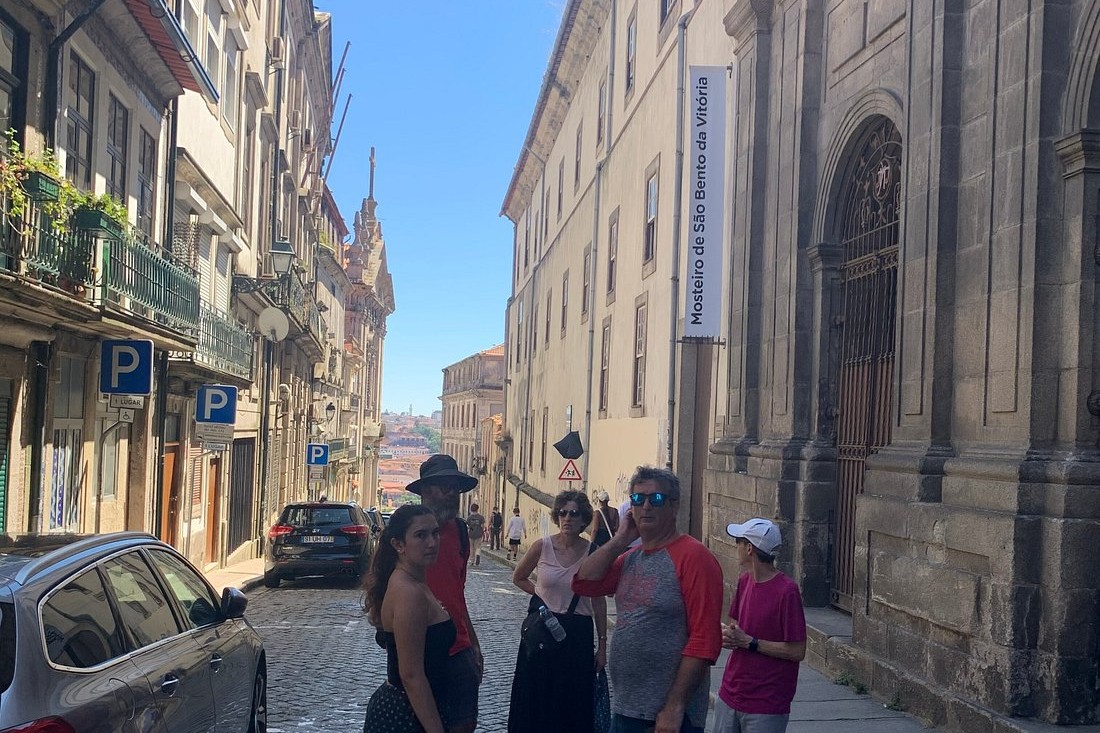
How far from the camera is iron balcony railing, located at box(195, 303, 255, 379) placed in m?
18.3

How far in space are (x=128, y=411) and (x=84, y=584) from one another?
10.4 meters

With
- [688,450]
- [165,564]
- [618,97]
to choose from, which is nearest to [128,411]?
[688,450]

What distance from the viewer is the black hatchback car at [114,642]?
383cm

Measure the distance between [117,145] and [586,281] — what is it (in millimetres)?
14862

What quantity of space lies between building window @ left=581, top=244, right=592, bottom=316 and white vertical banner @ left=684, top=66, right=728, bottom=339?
1219 centimetres

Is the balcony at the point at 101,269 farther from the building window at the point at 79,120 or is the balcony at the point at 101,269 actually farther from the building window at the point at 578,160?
the building window at the point at 578,160

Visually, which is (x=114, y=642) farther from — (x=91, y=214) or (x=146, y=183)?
(x=146, y=183)

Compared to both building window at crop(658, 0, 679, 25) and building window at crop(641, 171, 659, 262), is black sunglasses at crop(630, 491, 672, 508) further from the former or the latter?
building window at crop(658, 0, 679, 25)

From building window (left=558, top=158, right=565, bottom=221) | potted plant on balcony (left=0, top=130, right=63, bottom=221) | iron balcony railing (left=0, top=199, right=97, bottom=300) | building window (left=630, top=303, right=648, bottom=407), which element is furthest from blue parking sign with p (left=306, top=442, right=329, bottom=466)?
potted plant on balcony (left=0, top=130, right=63, bottom=221)

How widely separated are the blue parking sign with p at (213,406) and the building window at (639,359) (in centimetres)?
702

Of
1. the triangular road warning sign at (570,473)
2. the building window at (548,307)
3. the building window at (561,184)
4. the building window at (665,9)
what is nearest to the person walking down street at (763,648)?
the building window at (665,9)

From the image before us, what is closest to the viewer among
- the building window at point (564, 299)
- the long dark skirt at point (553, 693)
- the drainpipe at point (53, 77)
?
the long dark skirt at point (553, 693)

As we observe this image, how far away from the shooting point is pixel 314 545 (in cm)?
1841

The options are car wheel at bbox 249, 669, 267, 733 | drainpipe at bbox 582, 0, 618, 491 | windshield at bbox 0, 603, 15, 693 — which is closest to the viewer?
windshield at bbox 0, 603, 15, 693
